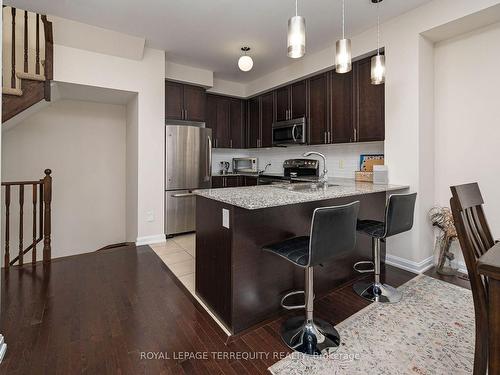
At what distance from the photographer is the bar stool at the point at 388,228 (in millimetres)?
2095

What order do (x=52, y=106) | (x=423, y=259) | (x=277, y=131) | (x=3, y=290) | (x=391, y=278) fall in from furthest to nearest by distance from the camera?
(x=277, y=131), (x=52, y=106), (x=423, y=259), (x=391, y=278), (x=3, y=290)

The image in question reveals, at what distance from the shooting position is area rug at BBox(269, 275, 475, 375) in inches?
60.4

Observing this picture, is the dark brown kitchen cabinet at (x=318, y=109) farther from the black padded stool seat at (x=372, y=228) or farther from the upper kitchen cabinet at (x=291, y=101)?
the black padded stool seat at (x=372, y=228)

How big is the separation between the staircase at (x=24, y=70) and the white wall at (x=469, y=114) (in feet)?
14.7

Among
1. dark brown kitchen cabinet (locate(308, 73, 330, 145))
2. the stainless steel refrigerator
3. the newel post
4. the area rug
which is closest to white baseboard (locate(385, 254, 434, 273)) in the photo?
the area rug

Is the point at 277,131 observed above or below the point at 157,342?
above

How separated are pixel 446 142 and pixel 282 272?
2446mm

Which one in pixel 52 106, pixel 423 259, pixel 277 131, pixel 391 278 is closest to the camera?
pixel 391 278

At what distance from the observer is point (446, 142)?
2947 mm

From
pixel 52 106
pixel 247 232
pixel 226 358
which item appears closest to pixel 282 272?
pixel 247 232

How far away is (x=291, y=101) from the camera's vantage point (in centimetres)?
443

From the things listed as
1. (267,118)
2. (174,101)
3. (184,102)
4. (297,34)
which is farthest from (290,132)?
(297,34)

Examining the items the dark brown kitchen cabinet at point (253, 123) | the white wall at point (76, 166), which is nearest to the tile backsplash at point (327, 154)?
the dark brown kitchen cabinet at point (253, 123)

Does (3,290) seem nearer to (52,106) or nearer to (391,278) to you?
(52,106)
